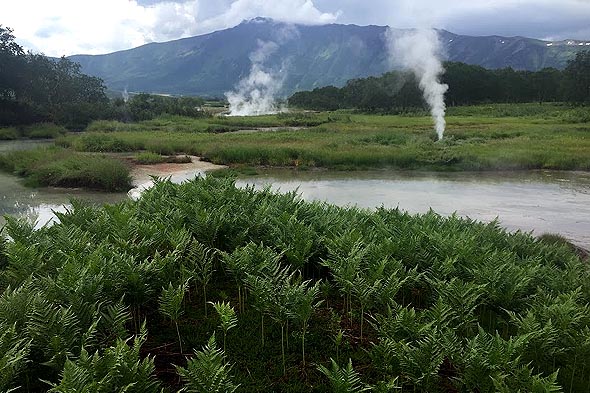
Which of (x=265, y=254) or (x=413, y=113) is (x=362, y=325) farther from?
(x=413, y=113)

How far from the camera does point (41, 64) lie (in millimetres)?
53188

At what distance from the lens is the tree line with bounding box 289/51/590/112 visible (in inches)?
2741

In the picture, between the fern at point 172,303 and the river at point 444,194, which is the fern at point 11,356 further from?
the river at point 444,194

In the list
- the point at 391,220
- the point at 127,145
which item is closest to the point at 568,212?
the point at 391,220

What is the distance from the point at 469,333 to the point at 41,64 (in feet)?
193

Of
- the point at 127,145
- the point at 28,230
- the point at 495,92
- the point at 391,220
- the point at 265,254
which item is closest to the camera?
the point at 265,254

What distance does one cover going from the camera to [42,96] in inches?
1970

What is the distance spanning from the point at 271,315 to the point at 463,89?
77687 millimetres

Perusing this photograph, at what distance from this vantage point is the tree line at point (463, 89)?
6962 cm

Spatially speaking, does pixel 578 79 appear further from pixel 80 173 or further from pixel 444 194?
pixel 80 173

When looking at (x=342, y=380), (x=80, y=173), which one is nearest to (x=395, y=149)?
(x=80, y=173)

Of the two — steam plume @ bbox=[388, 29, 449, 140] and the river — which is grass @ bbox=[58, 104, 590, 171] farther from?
steam plume @ bbox=[388, 29, 449, 140]

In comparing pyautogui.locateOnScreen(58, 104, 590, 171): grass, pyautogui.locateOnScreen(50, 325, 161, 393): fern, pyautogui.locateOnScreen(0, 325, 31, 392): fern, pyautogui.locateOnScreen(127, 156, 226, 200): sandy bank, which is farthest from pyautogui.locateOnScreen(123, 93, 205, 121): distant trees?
pyautogui.locateOnScreen(50, 325, 161, 393): fern

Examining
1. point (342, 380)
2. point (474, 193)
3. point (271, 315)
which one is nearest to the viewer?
point (342, 380)
